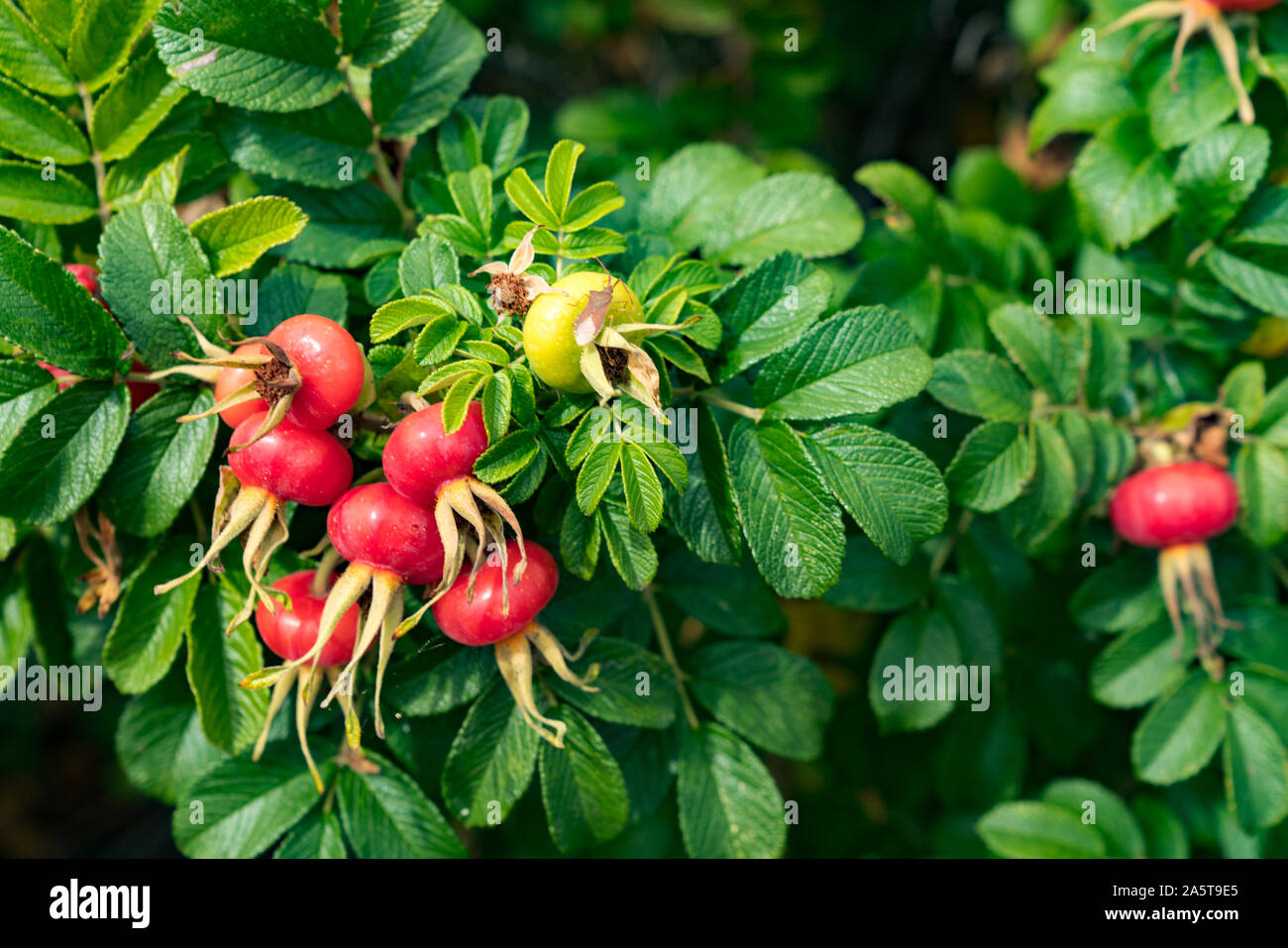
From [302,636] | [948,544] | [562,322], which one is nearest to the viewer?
[562,322]

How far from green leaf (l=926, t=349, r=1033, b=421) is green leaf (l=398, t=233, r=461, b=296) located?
0.97m

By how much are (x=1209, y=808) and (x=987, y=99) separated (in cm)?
322

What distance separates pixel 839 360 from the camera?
1.57 meters

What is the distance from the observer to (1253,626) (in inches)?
83.3

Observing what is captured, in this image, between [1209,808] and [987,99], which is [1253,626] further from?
[987,99]

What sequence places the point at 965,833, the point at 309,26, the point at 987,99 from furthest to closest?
the point at 987,99
the point at 965,833
the point at 309,26

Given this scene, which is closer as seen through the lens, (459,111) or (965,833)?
(459,111)

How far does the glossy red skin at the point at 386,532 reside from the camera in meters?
1.30

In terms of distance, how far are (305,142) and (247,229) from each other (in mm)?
242

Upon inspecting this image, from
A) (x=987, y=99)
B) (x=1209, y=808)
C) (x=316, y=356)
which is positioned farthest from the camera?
(x=987, y=99)

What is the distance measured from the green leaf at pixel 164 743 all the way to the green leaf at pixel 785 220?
1.42 meters

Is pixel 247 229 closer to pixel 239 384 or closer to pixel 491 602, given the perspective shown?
pixel 239 384

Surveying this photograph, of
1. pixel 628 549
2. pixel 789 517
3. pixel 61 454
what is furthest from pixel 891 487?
pixel 61 454

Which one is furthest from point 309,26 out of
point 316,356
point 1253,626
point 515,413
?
point 1253,626
